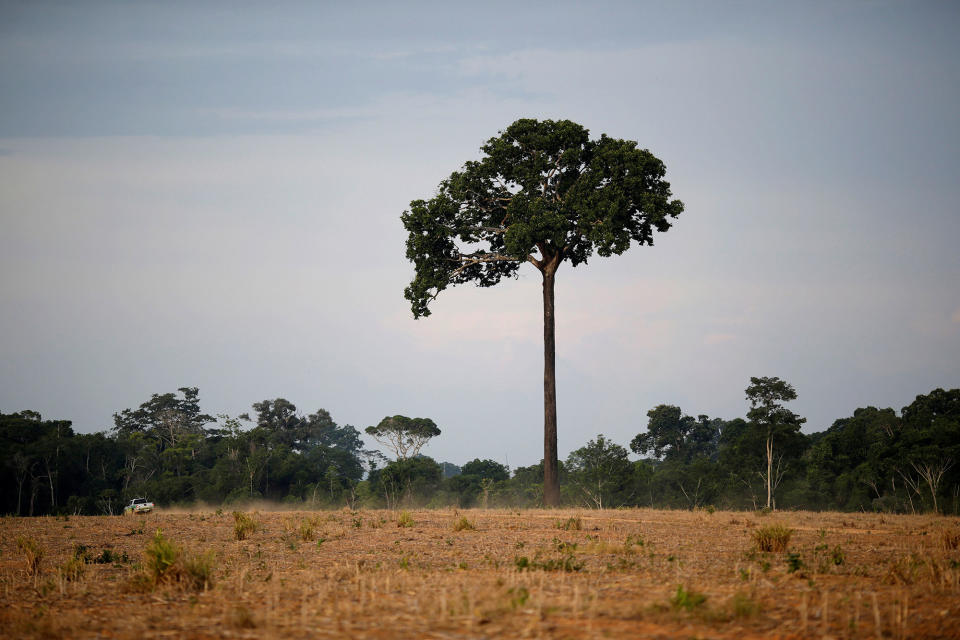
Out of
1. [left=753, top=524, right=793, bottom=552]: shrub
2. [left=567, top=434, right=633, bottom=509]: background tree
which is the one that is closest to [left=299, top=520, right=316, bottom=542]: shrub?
[left=753, top=524, right=793, bottom=552]: shrub

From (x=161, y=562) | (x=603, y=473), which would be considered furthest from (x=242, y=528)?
(x=603, y=473)

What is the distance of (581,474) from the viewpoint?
53062 mm

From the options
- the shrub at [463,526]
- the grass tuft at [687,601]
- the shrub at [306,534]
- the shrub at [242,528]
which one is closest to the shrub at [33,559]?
the shrub at [242,528]

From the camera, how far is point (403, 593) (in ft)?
27.7

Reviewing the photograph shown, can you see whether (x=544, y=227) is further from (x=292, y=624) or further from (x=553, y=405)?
(x=292, y=624)

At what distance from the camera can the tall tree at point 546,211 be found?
29.9m

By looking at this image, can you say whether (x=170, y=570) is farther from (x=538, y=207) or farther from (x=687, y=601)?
(x=538, y=207)

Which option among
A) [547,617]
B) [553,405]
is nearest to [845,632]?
[547,617]

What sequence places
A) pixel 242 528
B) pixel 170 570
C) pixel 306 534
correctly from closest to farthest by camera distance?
pixel 170 570, pixel 306 534, pixel 242 528

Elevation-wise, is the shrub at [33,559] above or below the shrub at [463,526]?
above

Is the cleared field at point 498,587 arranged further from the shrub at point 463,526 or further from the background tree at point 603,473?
the background tree at point 603,473

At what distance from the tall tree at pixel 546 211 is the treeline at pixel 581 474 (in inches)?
628

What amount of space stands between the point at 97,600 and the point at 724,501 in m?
45.3

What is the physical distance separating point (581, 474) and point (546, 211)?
92.6 ft
